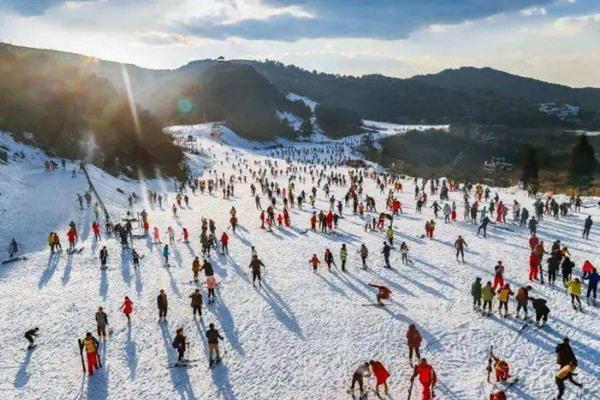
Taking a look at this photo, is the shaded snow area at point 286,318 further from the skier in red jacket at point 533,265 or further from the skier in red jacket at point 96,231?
the skier in red jacket at point 96,231

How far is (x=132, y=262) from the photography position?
2253 centimetres

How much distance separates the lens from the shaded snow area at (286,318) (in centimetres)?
1254

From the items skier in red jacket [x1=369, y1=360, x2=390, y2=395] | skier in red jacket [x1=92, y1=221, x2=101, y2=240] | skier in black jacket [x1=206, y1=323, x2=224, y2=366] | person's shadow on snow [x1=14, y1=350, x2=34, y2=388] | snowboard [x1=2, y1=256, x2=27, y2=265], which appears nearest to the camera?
skier in red jacket [x1=369, y1=360, x2=390, y2=395]

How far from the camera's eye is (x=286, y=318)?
52.9ft

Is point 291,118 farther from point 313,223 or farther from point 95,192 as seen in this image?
point 313,223

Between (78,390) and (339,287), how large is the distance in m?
9.44

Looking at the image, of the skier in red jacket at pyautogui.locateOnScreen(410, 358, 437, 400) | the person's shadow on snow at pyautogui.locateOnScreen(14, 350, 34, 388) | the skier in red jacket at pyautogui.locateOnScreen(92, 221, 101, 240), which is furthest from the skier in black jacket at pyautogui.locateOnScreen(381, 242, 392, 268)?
the skier in red jacket at pyautogui.locateOnScreen(92, 221, 101, 240)

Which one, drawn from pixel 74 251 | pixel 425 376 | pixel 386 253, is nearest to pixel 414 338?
pixel 425 376

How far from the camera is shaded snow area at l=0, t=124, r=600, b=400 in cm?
1254

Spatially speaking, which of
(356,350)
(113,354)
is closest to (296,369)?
(356,350)

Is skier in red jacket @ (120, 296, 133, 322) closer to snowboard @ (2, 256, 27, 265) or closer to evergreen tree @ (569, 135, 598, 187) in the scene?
snowboard @ (2, 256, 27, 265)

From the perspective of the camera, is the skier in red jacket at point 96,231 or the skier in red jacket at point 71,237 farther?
the skier in red jacket at point 96,231

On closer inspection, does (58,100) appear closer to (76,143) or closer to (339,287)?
(76,143)

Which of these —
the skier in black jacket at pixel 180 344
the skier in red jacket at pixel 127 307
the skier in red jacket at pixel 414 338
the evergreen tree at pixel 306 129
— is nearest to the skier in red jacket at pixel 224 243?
the skier in red jacket at pixel 127 307
